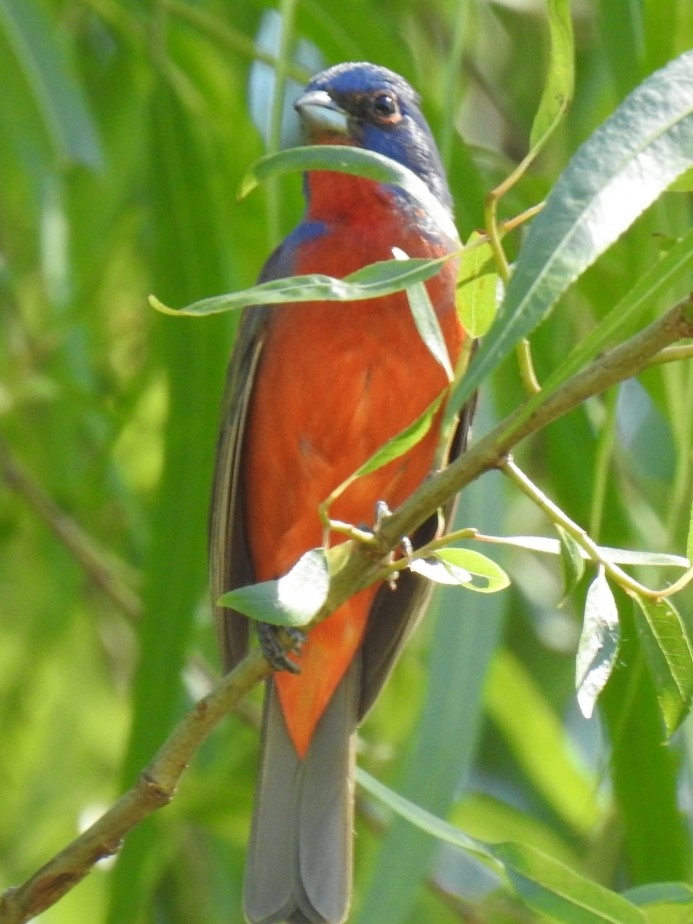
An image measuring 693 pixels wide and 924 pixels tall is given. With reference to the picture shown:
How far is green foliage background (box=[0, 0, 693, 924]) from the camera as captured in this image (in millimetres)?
3479

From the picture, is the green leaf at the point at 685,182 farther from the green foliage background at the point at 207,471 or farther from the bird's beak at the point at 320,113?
the bird's beak at the point at 320,113

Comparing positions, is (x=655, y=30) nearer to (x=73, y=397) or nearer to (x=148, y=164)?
(x=148, y=164)

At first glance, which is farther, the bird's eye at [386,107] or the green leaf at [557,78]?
the bird's eye at [386,107]

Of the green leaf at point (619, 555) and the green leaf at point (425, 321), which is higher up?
the green leaf at point (425, 321)

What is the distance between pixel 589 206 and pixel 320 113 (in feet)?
8.21

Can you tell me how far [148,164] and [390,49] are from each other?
0.64 m

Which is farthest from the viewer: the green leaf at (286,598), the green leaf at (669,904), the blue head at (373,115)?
the blue head at (373,115)

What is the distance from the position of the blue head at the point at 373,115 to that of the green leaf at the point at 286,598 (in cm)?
217

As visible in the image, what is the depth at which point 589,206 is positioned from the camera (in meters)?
1.81

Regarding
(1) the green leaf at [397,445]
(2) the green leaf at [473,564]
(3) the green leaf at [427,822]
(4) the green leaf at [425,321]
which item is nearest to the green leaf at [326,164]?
(4) the green leaf at [425,321]

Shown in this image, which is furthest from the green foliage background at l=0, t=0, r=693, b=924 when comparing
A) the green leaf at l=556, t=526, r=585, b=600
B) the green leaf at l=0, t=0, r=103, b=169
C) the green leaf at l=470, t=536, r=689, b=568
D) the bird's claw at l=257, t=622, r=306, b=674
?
the green leaf at l=556, t=526, r=585, b=600

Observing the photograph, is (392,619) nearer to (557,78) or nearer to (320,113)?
(320,113)

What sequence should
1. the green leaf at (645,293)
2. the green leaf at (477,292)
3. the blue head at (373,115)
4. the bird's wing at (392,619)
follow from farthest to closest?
the blue head at (373,115), the bird's wing at (392,619), the green leaf at (477,292), the green leaf at (645,293)

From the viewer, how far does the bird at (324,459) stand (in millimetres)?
3729
